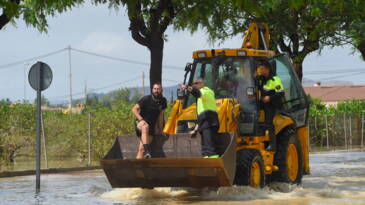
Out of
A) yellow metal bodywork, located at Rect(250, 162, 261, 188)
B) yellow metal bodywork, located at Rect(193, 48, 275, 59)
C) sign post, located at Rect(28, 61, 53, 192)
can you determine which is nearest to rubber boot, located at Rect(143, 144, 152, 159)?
yellow metal bodywork, located at Rect(250, 162, 261, 188)

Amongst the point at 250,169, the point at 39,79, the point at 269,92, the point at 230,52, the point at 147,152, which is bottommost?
the point at 250,169

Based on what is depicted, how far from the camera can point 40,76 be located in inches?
688

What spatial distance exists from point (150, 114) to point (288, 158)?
3.06m

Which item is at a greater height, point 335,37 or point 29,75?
point 335,37

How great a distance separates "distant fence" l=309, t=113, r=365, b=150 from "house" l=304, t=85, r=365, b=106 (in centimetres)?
8524

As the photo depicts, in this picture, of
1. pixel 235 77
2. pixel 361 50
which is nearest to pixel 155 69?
pixel 235 77

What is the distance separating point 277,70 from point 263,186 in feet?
8.65

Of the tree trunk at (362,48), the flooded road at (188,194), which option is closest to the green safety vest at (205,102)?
the flooded road at (188,194)

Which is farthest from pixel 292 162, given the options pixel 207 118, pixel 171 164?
pixel 171 164

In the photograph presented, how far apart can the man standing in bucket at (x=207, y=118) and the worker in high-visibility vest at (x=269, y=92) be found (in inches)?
54.3

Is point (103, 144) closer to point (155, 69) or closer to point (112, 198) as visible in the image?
point (155, 69)

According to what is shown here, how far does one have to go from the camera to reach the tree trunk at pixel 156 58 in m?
21.4

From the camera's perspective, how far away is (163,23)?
70.7 feet

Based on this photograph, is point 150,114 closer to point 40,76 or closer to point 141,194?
point 141,194
